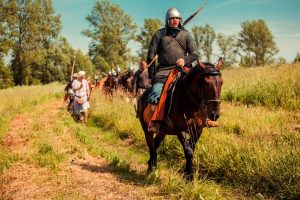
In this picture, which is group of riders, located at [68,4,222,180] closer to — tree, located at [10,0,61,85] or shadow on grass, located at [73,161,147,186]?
shadow on grass, located at [73,161,147,186]

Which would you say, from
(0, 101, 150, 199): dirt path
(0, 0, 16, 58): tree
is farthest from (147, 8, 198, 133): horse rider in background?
(0, 0, 16, 58): tree

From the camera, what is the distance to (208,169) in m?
6.18

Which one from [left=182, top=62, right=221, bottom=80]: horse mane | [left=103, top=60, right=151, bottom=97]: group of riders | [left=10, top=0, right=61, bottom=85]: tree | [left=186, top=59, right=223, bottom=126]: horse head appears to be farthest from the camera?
[left=10, top=0, right=61, bottom=85]: tree

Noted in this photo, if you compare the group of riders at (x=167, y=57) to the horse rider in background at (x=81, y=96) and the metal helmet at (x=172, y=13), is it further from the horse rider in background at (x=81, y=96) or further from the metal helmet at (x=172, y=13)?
the horse rider in background at (x=81, y=96)

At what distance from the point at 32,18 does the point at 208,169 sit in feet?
170

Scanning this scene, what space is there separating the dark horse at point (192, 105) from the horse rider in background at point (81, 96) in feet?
28.6

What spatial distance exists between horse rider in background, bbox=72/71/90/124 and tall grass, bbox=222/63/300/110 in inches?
230

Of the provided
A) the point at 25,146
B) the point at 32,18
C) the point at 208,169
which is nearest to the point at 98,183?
the point at 208,169

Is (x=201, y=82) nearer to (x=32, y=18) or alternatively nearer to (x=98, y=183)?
(x=98, y=183)

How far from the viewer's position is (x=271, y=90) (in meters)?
11.9

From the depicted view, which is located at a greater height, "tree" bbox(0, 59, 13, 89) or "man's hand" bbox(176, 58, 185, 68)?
"tree" bbox(0, 59, 13, 89)

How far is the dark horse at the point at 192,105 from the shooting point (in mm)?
4777

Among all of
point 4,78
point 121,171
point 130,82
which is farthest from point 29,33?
point 121,171

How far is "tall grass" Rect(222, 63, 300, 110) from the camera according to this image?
36.7 feet
